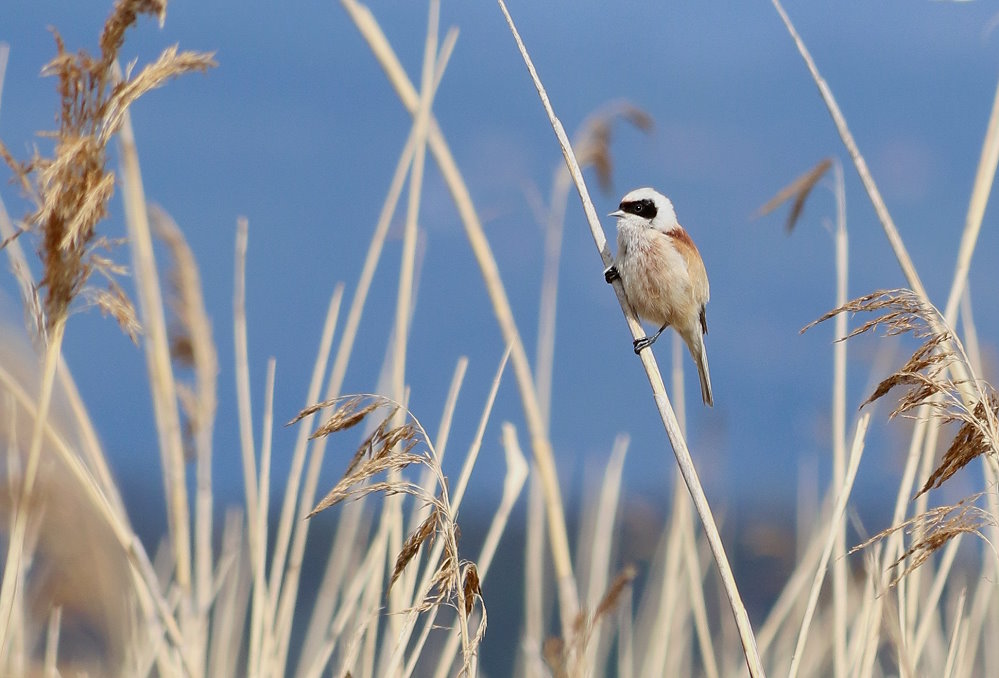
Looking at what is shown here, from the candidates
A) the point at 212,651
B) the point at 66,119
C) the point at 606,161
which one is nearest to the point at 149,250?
the point at 66,119

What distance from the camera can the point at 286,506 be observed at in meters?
2.00

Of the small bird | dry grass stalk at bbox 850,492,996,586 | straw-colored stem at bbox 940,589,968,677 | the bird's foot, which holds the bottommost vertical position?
straw-colored stem at bbox 940,589,968,677

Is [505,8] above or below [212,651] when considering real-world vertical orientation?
above

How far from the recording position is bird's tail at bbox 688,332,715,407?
2752mm

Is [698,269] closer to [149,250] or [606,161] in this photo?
[606,161]

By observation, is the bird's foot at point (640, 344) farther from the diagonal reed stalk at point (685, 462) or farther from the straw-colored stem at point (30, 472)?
the straw-colored stem at point (30, 472)

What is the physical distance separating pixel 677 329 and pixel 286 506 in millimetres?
1228

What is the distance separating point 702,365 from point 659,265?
0.53 m

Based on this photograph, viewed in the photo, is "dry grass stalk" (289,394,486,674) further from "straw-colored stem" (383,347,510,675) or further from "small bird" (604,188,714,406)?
"small bird" (604,188,714,406)

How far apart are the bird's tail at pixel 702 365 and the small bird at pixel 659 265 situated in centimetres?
5

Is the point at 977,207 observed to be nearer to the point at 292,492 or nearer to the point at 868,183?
the point at 868,183

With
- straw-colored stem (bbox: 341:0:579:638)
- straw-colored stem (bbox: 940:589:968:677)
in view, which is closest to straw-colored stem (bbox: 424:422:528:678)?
straw-colored stem (bbox: 341:0:579:638)

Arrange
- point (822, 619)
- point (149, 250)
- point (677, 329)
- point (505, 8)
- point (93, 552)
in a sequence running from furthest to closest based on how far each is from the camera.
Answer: point (822, 619), point (677, 329), point (93, 552), point (149, 250), point (505, 8)

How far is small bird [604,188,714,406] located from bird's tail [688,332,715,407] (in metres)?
0.05
